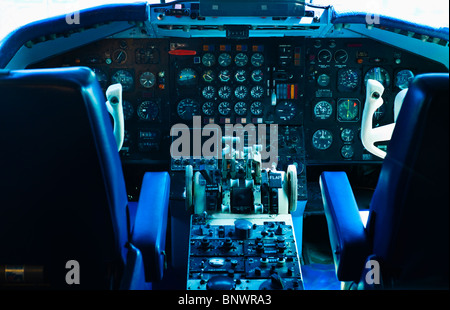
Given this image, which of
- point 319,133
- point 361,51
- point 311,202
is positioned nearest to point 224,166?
point 311,202

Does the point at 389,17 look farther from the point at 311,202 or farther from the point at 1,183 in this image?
the point at 1,183

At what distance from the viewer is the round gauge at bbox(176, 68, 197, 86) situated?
3.53 m

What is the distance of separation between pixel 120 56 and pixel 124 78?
0.17 meters

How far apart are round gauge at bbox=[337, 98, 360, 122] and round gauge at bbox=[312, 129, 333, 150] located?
0.16m

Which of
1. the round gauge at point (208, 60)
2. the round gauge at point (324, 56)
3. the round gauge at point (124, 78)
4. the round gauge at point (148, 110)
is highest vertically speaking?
the round gauge at point (324, 56)

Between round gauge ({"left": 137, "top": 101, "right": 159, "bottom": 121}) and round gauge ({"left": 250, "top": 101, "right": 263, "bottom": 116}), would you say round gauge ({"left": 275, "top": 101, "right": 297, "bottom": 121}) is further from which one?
round gauge ({"left": 137, "top": 101, "right": 159, "bottom": 121})

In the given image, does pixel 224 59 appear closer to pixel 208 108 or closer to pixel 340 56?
pixel 208 108

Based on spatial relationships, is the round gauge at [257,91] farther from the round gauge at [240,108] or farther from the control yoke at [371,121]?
the control yoke at [371,121]

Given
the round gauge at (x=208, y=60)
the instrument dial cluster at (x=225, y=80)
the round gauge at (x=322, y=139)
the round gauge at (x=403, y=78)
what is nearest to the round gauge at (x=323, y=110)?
the round gauge at (x=322, y=139)

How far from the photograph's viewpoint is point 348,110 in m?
3.64

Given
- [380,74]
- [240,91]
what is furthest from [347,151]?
[240,91]

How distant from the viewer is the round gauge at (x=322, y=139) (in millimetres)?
3688

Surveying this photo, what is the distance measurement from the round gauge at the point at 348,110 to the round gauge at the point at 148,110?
1.48 meters
